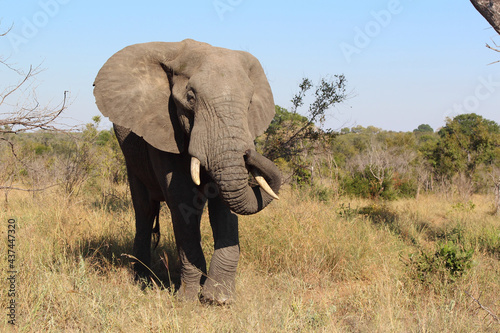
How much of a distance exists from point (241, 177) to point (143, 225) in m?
2.44

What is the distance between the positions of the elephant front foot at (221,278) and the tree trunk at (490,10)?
3397mm

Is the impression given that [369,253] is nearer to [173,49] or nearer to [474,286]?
[474,286]

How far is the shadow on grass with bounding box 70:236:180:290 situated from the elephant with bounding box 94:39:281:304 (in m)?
0.97

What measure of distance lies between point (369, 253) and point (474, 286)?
51.1 inches

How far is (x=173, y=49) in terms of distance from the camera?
4281 millimetres

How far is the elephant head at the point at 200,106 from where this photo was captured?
3549 millimetres

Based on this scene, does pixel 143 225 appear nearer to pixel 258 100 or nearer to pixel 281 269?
pixel 281 269

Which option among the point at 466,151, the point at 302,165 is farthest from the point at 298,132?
the point at 466,151

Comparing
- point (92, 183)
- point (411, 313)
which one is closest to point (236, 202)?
point (411, 313)

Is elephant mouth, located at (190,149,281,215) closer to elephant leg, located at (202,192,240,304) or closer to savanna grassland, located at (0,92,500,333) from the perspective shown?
elephant leg, located at (202,192,240,304)

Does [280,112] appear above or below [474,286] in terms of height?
above

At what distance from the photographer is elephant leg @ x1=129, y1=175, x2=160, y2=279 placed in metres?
5.49

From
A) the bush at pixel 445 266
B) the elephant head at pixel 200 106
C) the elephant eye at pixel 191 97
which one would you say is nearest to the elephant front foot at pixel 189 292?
A: the elephant head at pixel 200 106

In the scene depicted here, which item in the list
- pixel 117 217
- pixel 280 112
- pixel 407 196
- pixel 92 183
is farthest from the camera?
pixel 407 196
